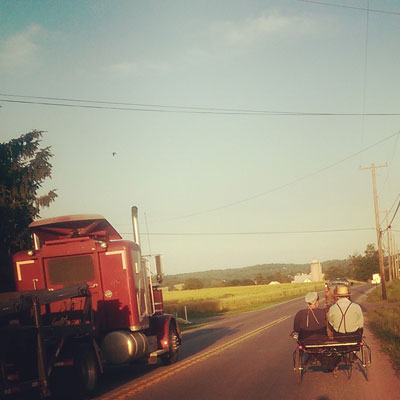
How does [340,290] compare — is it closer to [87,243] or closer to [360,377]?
[360,377]

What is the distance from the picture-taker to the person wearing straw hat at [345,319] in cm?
1045

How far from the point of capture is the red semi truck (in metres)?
9.52

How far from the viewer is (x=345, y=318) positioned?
10.5 m

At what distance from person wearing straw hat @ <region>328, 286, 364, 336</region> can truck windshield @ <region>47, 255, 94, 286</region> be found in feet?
18.1

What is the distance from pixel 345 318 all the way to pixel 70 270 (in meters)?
6.32

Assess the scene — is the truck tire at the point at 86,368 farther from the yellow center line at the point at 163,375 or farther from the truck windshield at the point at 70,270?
the truck windshield at the point at 70,270

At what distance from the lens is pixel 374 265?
14425 cm

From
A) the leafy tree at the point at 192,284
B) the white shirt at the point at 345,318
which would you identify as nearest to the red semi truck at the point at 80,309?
the white shirt at the point at 345,318

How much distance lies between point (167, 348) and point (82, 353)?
4307 millimetres

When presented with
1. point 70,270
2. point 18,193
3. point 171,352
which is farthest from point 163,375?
point 18,193

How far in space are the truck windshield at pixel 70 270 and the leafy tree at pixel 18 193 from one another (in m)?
10.4

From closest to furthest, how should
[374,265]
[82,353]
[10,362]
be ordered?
[10,362], [82,353], [374,265]

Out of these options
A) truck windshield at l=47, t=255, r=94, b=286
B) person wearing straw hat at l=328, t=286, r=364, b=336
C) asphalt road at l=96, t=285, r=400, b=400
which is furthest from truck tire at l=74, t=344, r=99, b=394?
person wearing straw hat at l=328, t=286, r=364, b=336

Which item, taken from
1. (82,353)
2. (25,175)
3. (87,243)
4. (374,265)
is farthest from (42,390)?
(374,265)
